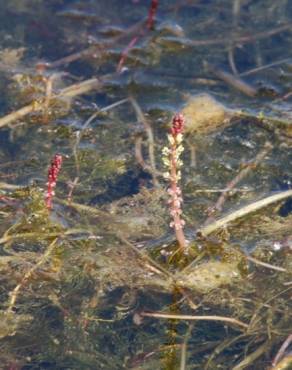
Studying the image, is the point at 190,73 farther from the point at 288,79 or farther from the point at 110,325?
the point at 110,325

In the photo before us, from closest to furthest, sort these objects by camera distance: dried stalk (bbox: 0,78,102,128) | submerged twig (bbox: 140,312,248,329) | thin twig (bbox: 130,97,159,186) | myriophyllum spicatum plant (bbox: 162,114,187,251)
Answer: myriophyllum spicatum plant (bbox: 162,114,187,251) → submerged twig (bbox: 140,312,248,329) → thin twig (bbox: 130,97,159,186) → dried stalk (bbox: 0,78,102,128)

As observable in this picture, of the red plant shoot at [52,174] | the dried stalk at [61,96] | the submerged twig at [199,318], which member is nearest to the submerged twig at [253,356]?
the submerged twig at [199,318]

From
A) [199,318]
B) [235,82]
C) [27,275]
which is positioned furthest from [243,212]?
[235,82]

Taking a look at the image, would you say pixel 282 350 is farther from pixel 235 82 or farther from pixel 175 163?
pixel 235 82

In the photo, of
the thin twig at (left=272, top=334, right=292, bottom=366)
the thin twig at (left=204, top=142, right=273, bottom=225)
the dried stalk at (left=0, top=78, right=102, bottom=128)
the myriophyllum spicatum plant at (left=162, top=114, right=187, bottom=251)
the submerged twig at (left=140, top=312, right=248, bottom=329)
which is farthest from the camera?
the dried stalk at (left=0, top=78, right=102, bottom=128)

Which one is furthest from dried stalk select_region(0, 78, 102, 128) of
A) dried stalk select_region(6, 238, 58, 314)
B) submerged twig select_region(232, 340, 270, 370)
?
submerged twig select_region(232, 340, 270, 370)

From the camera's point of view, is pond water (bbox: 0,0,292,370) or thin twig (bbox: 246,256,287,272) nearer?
pond water (bbox: 0,0,292,370)

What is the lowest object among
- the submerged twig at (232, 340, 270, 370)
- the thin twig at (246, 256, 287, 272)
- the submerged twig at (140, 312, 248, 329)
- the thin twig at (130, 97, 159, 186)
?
the submerged twig at (232, 340, 270, 370)

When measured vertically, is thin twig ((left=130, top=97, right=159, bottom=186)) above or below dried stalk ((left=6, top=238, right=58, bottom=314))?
above

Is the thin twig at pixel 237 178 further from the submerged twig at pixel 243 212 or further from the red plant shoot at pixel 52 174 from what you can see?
the red plant shoot at pixel 52 174

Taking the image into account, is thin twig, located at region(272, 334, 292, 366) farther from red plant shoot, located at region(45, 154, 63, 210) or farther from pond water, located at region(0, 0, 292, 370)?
red plant shoot, located at region(45, 154, 63, 210)
